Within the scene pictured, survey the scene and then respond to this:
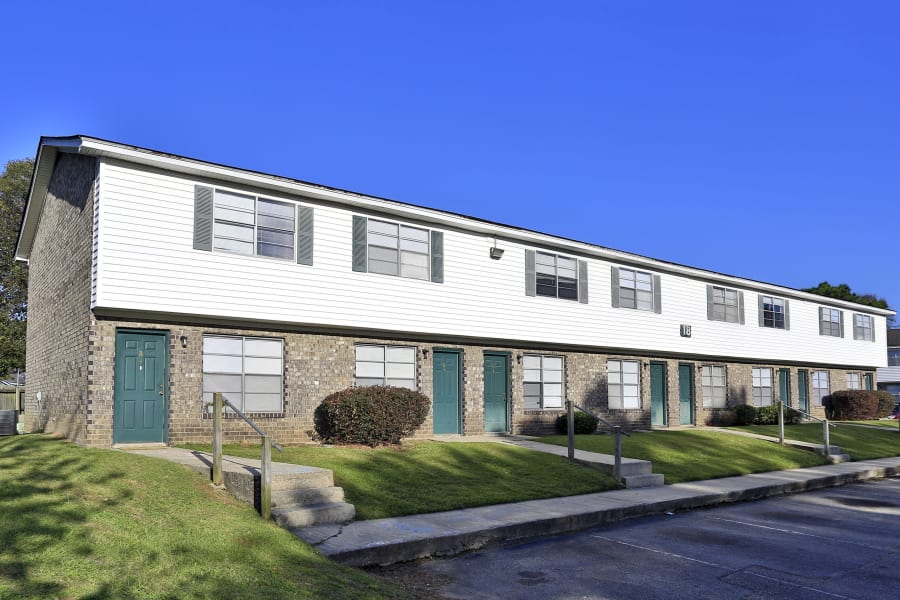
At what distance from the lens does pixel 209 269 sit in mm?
14805

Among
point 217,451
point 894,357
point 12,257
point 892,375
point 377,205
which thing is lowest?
point 217,451

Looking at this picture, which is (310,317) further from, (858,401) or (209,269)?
(858,401)

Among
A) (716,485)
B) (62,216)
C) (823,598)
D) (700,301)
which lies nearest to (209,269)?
(62,216)

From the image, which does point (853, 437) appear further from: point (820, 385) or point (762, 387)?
point (820, 385)

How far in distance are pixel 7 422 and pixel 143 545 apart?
1351 cm

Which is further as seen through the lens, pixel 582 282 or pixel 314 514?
pixel 582 282

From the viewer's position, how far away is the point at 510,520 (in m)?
10.2

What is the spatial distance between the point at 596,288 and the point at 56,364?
14475 mm

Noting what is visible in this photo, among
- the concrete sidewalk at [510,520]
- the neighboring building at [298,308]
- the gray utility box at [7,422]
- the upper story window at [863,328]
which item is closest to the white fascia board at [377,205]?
the neighboring building at [298,308]

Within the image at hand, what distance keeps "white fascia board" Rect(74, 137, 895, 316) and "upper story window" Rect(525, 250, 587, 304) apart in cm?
32

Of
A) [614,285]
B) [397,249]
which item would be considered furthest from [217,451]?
[614,285]

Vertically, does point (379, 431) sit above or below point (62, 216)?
below

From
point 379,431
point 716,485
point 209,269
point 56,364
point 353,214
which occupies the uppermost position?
point 353,214

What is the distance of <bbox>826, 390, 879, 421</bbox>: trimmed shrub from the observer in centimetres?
3275
